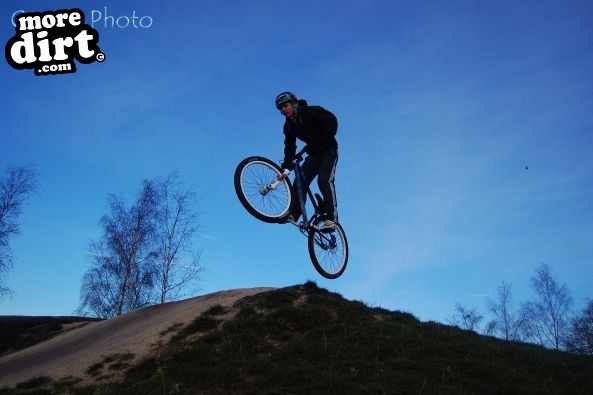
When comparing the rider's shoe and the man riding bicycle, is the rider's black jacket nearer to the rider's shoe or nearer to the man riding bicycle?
the man riding bicycle

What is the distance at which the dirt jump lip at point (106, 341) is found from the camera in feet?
33.0

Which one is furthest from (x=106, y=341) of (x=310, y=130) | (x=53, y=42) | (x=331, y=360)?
(x=53, y=42)

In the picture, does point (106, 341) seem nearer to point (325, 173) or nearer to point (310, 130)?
point (325, 173)

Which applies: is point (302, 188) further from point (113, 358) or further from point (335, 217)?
point (113, 358)

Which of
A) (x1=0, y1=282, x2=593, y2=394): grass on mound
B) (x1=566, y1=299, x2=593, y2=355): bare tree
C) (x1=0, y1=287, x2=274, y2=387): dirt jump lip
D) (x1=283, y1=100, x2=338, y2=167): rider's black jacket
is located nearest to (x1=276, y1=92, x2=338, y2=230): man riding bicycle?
(x1=283, y1=100, x2=338, y2=167): rider's black jacket

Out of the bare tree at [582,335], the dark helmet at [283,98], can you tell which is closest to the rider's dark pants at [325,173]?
the dark helmet at [283,98]

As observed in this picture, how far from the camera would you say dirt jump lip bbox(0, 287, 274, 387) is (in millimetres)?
10055

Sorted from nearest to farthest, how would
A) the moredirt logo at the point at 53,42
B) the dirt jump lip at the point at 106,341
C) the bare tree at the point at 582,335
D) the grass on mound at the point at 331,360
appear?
the grass on mound at the point at 331,360 < the dirt jump lip at the point at 106,341 < the moredirt logo at the point at 53,42 < the bare tree at the point at 582,335

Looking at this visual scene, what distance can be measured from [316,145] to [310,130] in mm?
347

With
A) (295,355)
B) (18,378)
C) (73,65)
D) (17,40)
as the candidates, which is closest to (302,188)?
(295,355)

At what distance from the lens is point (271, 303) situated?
11188 millimetres

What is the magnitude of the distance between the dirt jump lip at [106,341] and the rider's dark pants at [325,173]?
12.9ft

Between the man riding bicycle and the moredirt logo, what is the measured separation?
8623 millimetres

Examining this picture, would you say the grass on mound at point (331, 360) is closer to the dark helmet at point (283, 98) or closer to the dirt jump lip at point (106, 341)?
the dirt jump lip at point (106, 341)
